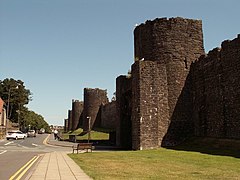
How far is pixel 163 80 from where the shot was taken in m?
29.1

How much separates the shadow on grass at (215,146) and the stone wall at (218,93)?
69cm

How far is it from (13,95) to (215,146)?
7840 centimetres

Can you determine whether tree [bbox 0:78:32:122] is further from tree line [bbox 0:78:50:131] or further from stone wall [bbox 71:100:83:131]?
stone wall [bbox 71:100:83:131]

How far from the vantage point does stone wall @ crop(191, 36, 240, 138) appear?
74.0ft

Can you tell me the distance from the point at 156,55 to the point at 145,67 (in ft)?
9.41

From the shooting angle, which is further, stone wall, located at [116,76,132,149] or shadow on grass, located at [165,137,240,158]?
stone wall, located at [116,76,132,149]

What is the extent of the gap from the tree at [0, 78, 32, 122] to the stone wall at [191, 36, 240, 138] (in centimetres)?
7186

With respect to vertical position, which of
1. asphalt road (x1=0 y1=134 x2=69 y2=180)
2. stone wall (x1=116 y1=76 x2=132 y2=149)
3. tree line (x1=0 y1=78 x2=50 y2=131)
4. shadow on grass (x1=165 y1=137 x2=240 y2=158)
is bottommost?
asphalt road (x1=0 y1=134 x2=69 y2=180)

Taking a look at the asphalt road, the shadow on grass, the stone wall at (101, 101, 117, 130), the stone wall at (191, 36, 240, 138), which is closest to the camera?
the asphalt road

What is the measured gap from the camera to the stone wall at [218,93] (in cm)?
2256

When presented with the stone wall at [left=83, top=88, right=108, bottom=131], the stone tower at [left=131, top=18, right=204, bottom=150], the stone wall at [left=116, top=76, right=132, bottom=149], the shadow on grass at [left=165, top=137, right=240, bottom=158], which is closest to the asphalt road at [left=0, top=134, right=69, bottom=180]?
the stone wall at [left=116, top=76, right=132, bottom=149]

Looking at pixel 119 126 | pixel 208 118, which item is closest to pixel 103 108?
pixel 119 126

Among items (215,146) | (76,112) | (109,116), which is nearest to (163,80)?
(215,146)

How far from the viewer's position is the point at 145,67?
91.8 ft
